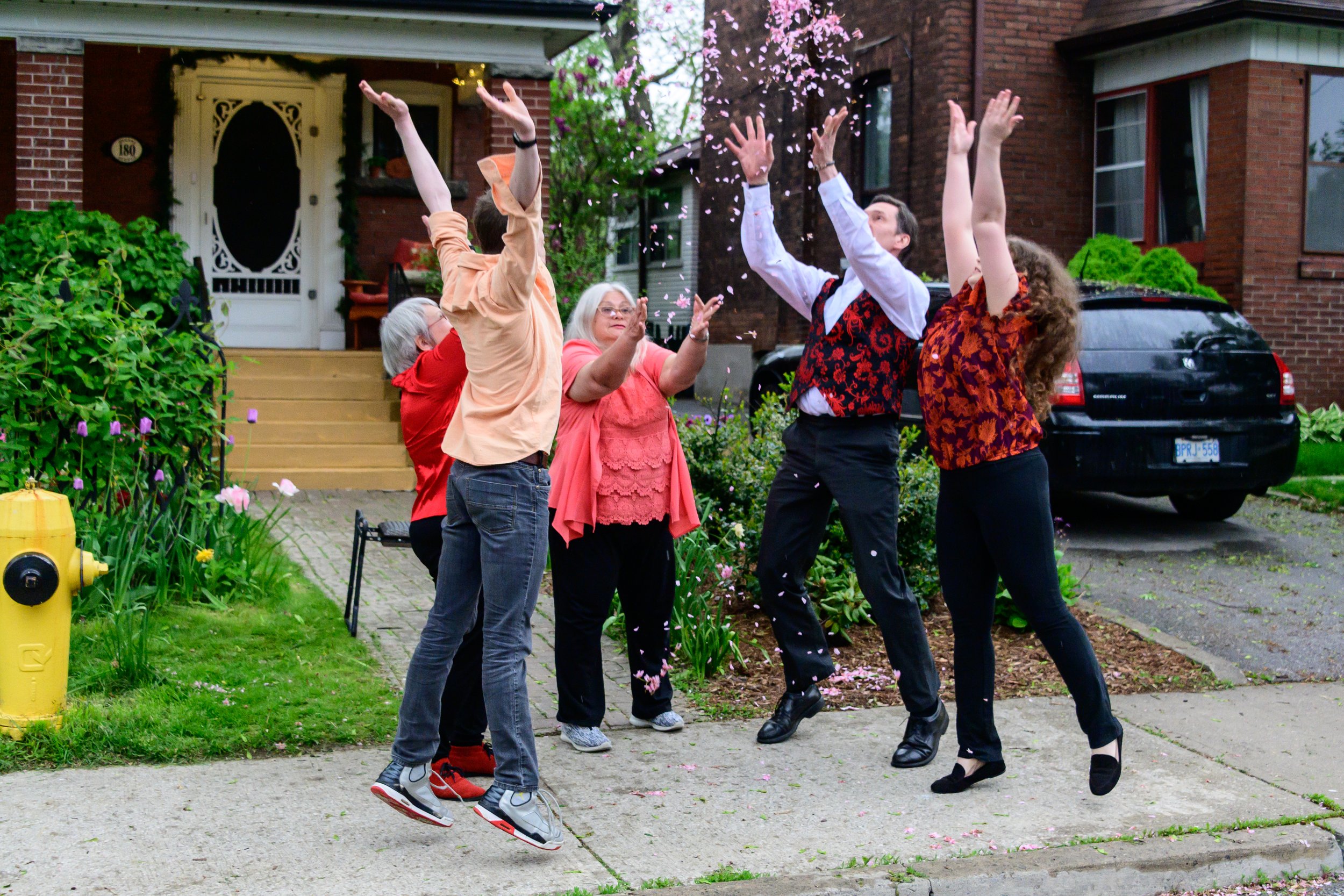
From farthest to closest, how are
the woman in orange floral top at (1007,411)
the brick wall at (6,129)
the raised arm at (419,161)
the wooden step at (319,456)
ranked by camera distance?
the brick wall at (6,129), the wooden step at (319,456), the woman in orange floral top at (1007,411), the raised arm at (419,161)

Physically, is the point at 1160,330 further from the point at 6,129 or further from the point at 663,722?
the point at 6,129

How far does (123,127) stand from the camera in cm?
1313

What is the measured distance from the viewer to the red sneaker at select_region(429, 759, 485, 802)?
444 cm

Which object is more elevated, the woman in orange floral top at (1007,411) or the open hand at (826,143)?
the open hand at (826,143)

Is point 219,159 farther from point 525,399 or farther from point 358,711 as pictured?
point 525,399

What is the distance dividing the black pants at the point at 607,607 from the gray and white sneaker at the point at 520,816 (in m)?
1.12

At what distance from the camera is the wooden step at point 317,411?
11.3 metres

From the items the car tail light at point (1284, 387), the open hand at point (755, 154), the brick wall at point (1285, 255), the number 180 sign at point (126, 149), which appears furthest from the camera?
the brick wall at point (1285, 255)

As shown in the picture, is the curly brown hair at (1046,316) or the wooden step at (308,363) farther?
the wooden step at (308,363)

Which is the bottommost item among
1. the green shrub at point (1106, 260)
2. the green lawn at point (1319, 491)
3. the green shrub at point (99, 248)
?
the green lawn at point (1319, 491)

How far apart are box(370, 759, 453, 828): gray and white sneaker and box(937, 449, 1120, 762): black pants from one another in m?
1.83

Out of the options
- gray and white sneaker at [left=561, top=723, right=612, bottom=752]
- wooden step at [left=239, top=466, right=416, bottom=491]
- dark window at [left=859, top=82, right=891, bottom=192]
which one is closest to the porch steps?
wooden step at [left=239, top=466, right=416, bottom=491]

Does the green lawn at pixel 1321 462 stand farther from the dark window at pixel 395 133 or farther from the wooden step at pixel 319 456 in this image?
the dark window at pixel 395 133

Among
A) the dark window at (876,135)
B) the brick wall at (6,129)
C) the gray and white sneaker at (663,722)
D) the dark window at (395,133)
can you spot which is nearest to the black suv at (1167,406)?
the gray and white sneaker at (663,722)
